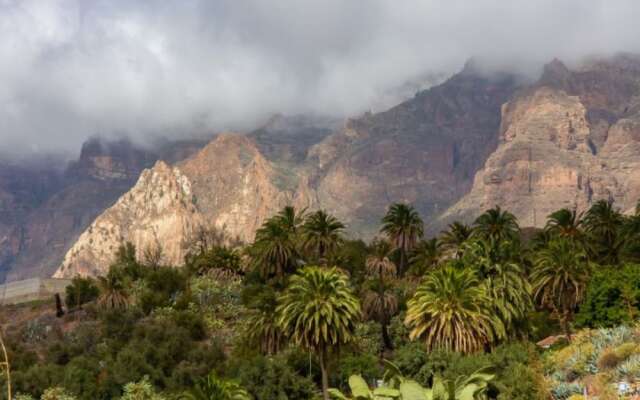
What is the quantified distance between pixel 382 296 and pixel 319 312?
941 inches

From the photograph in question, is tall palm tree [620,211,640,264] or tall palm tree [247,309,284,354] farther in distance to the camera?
tall palm tree [620,211,640,264]

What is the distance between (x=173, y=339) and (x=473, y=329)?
34.6 meters

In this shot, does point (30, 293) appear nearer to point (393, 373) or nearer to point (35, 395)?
point (35, 395)

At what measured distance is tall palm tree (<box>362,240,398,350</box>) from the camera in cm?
7119

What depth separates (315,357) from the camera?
59.6 metres

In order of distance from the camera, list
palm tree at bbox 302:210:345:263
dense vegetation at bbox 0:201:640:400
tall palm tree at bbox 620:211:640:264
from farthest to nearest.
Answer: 1. palm tree at bbox 302:210:345:263
2. tall palm tree at bbox 620:211:640:264
3. dense vegetation at bbox 0:201:640:400

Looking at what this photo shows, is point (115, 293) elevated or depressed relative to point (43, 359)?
elevated

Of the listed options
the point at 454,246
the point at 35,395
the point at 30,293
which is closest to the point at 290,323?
the point at 35,395

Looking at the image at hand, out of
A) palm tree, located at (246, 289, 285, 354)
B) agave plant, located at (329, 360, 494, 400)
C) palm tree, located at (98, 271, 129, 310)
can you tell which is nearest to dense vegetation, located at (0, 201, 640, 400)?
agave plant, located at (329, 360, 494, 400)

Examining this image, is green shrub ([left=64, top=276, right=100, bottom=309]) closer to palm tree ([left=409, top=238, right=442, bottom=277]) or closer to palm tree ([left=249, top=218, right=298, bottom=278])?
palm tree ([left=249, top=218, right=298, bottom=278])

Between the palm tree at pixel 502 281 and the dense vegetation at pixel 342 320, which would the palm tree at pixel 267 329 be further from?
the palm tree at pixel 502 281

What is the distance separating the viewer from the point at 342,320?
4981 centimetres

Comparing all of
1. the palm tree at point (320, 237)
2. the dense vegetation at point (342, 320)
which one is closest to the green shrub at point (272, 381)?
the dense vegetation at point (342, 320)

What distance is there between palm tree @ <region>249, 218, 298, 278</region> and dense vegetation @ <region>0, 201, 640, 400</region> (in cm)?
18
